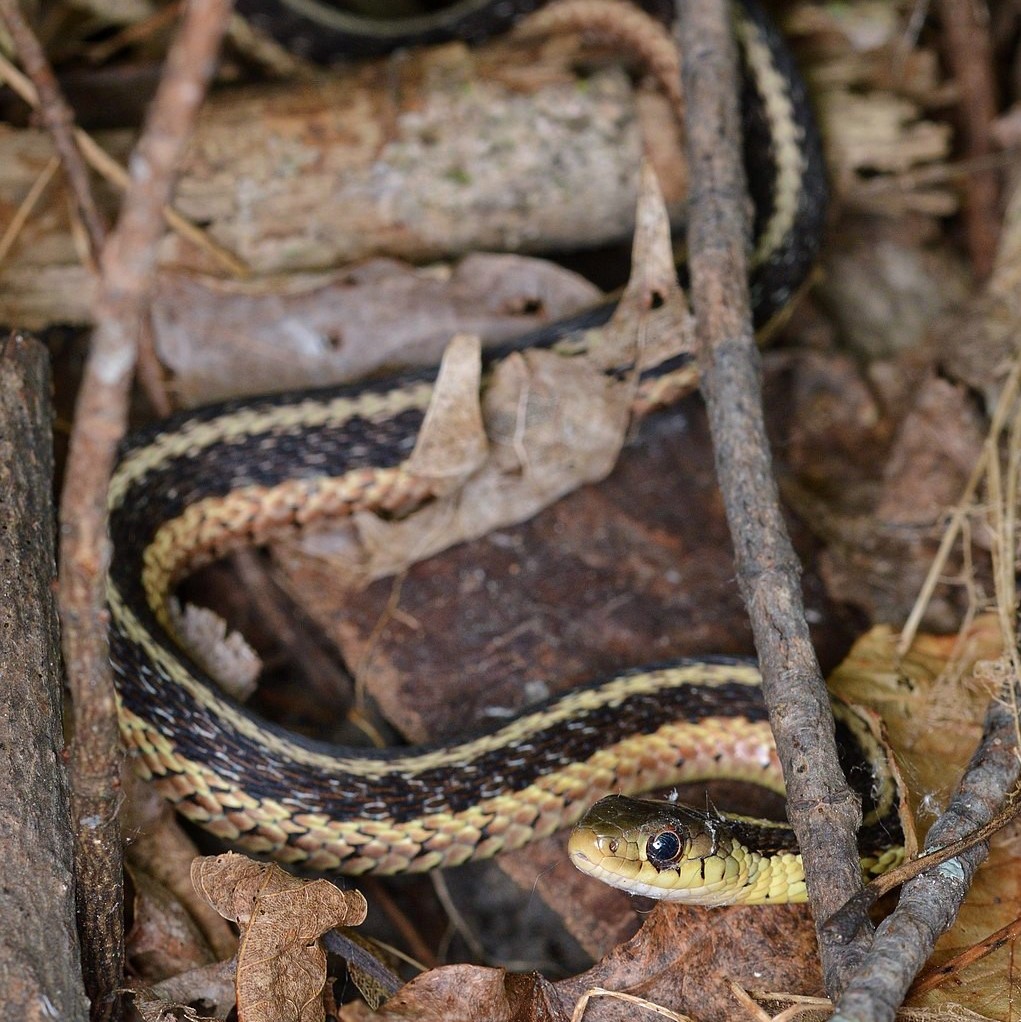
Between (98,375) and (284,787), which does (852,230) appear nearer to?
(284,787)

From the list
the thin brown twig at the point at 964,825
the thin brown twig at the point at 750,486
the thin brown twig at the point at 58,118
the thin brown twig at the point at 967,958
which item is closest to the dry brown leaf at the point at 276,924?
the thin brown twig at the point at 750,486

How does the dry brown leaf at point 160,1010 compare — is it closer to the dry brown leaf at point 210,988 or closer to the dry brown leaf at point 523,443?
the dry brown leaf at point 210,988

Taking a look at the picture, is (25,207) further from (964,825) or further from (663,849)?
(964,825)

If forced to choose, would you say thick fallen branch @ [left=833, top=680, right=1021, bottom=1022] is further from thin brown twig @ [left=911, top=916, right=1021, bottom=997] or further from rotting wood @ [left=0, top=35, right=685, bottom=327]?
rotting wood @ [left=0, top=35, right=685, bottom=327]

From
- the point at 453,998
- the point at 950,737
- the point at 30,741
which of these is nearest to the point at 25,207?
the point at 30,741

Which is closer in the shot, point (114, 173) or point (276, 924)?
point (276, 924)

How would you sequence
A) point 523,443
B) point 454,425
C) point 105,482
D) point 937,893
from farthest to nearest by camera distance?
point 523,443 < point 454,425 < point 937,893 < point 105,482
